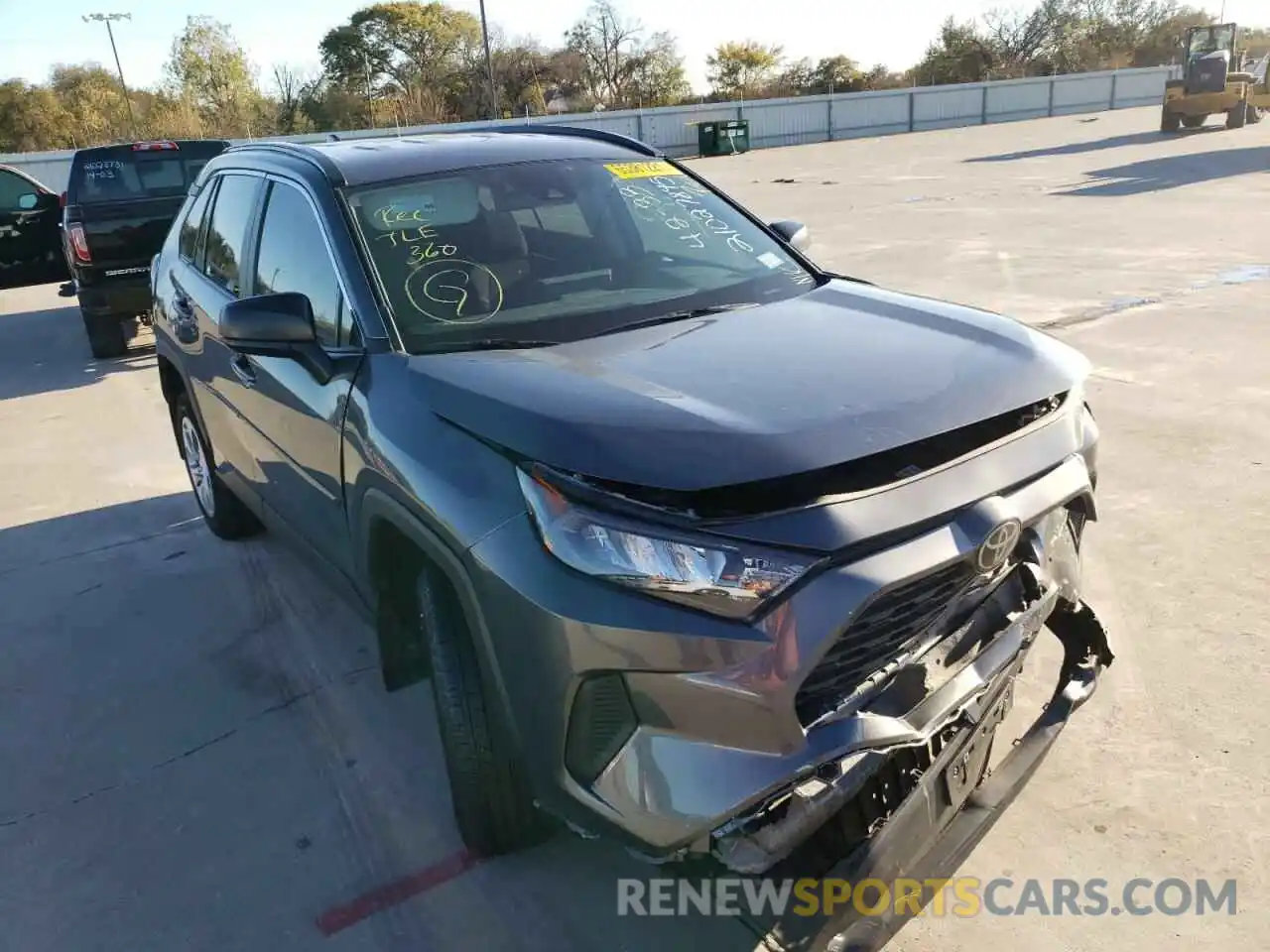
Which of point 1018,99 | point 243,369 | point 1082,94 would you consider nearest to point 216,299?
point 243,369

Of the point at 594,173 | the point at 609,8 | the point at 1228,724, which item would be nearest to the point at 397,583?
the point at 594,173

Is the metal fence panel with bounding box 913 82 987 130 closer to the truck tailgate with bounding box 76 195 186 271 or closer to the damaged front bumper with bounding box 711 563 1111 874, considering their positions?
the truck tailgate with bounding box 76 195 186 271

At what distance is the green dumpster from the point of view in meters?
35.9

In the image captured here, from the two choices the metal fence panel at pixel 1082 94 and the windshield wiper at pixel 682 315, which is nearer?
the windshield wiper at pixel 682 315

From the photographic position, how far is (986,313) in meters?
3.02

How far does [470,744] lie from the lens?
247cm

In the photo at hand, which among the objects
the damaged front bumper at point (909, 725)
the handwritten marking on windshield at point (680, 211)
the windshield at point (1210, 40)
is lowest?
the damaged front bumper at point (909, 725)

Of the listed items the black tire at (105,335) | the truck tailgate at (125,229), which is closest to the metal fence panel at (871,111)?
the truck tailgate at (125,229)

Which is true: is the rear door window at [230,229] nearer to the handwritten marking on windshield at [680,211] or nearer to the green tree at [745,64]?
the handwritten marking on windshield at [680,211]

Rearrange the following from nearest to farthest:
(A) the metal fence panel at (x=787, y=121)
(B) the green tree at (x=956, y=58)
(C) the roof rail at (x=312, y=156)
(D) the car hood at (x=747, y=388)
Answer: (D) the car hood at (x=747, y=388) < (C) the roof rail at (x=312, y=156) < (A) the metal fence panel at (x=787, y=121) < (B) the green tree at (x=956, y=58)

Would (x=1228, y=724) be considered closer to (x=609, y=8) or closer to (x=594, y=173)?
(x=594, y=173)

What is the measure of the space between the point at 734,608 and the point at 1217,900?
4.94 ft

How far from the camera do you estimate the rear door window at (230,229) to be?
3.92 metres

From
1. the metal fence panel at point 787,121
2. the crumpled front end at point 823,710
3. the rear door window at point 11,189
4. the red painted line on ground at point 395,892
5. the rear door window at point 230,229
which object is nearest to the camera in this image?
the crumpled front end at point 823,710
